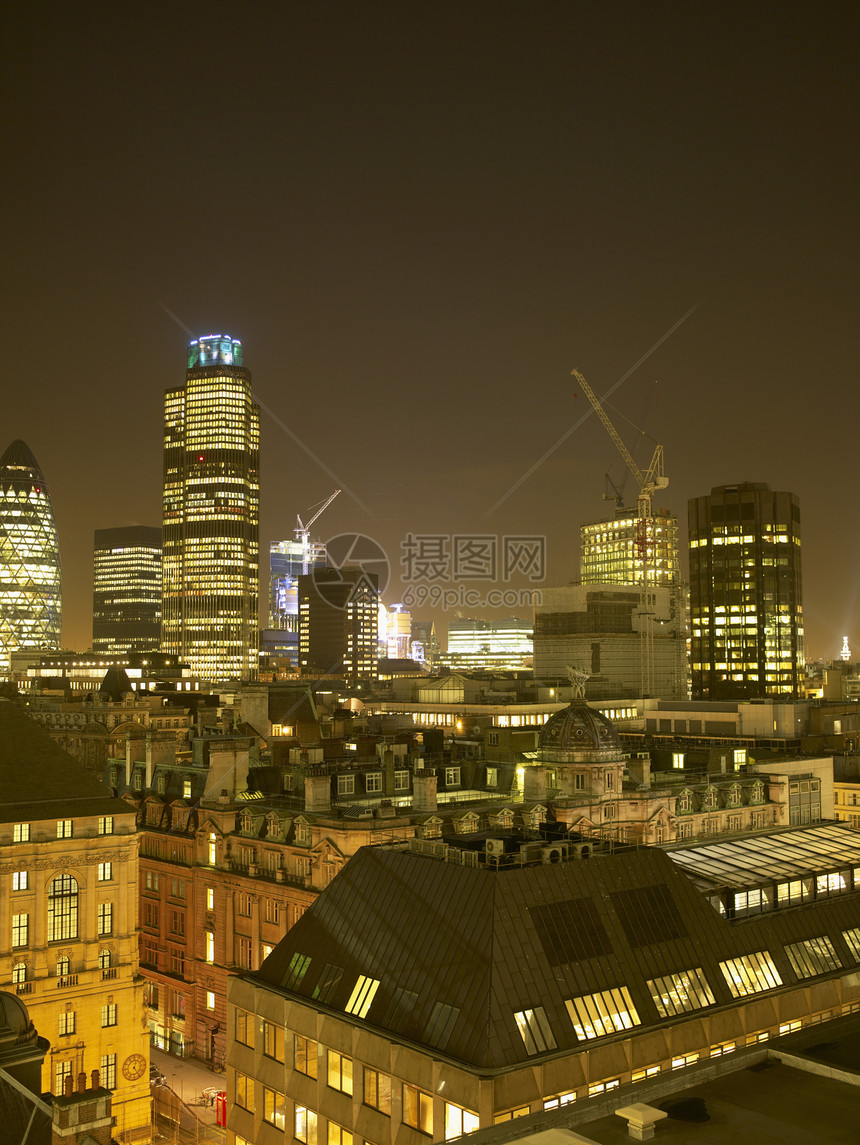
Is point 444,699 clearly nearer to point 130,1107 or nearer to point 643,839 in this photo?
point 643,839

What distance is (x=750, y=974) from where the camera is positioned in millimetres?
52094

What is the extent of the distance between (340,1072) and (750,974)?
20.3 metres

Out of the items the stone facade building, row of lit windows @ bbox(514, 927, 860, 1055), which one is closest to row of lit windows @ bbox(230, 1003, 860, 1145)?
row of lit windows @ bbox(514, 927, 860, 1055)

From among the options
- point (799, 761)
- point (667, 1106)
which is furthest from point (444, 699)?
point (667, 1106)

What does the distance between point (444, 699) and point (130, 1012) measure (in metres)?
130

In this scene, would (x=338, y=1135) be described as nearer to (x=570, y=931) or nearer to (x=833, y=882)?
(x=570, y=931)

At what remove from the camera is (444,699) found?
198 m

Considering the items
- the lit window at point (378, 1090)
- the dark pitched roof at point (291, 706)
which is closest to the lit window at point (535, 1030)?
the lit window at point (378, 1090)

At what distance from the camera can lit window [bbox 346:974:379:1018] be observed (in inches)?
1864

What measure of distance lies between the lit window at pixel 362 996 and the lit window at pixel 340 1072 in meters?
1.85

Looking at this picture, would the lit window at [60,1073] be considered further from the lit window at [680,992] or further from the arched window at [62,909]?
the lit window at [680,992]

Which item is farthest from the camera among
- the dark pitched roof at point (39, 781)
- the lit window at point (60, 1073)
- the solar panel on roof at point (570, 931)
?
the dark pitched roof at point (39, 781)

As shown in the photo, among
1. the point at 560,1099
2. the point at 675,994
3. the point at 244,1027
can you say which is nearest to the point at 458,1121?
the point at 560,1099

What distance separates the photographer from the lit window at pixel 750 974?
168 ft
